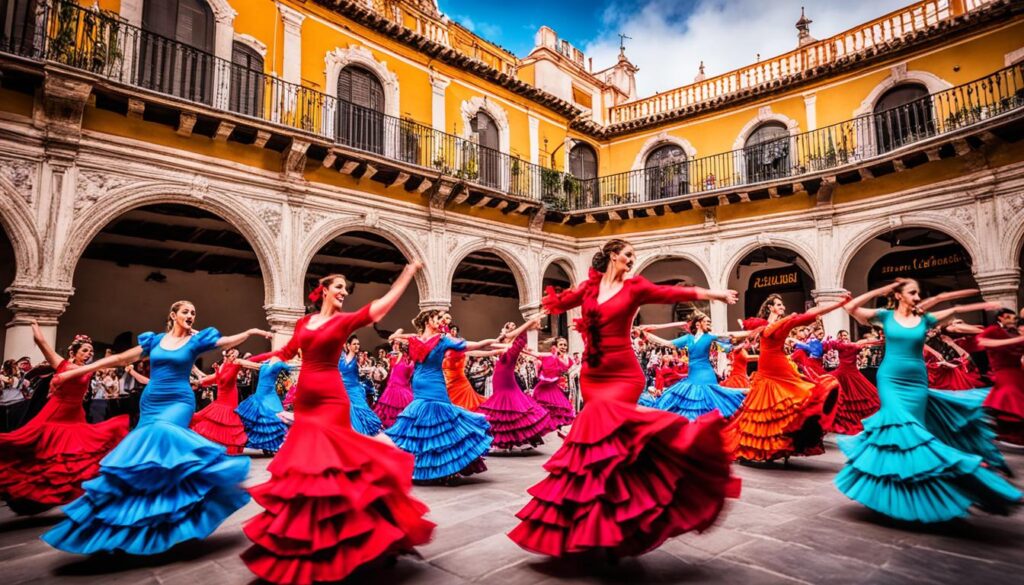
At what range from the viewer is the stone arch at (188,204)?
9531 mm

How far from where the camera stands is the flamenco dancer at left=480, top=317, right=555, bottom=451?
8070mm

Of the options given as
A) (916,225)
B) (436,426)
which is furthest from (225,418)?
(916,225)

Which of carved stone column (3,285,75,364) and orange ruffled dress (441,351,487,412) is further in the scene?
carved stone column (3,285,75,364)

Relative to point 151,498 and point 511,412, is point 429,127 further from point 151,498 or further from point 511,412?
point 151,498

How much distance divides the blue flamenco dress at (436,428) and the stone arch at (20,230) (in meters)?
7.24

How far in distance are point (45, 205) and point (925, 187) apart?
1802 centimetres

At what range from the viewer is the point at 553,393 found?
991 centimetres

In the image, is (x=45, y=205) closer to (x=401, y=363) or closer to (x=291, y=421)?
(x=401, y=363)

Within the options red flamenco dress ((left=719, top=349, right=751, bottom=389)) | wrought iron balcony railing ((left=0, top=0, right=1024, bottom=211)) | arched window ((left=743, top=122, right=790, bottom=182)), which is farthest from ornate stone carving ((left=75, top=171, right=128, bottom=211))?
arched window ((left=743, top=122, right=790, bottom=182))

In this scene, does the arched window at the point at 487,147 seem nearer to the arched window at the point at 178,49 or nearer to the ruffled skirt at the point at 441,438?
the arched window at the point at 178,49

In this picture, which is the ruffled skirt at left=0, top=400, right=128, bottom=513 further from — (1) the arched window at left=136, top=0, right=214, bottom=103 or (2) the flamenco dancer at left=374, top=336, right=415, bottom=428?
(1) the arched window at left=136, top=0, right=214, bottom=103

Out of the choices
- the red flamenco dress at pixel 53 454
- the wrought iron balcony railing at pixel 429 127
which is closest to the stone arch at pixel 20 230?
the wrought iron balcony railing at pixel 429 127

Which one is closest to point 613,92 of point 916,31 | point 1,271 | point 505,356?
point 916,31

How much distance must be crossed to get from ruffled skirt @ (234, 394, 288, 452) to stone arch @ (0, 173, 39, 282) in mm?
4332
